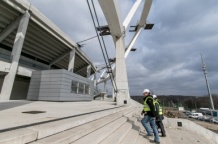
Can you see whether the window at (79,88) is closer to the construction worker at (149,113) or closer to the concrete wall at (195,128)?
the concrete wall at (195,128)

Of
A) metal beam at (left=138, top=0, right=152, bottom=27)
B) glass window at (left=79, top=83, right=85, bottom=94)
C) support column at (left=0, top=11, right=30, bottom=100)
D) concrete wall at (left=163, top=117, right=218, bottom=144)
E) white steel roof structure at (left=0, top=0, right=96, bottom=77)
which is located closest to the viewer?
concrete wall at (left=163, top=117, right=218, bottom=144)

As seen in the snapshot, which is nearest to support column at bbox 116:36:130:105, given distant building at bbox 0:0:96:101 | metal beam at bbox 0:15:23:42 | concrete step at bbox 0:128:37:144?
distant building at bbox 0:0:96:101

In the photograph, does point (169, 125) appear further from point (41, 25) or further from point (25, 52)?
point (25, 52)

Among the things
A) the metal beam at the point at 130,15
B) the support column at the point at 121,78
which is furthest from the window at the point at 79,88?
the metal beam at the point at 130,15

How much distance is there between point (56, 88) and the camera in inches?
566

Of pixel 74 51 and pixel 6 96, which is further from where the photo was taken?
pixel 74 51

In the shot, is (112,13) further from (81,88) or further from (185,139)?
(81,88)

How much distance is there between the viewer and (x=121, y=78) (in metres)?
14.6

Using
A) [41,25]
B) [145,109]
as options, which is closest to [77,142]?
[145,109]

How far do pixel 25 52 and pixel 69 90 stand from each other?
39.8ft

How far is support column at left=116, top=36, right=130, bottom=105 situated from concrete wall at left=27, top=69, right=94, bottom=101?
5849mm

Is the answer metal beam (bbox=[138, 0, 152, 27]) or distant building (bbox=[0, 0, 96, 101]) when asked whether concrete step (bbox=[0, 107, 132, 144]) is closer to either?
distant building (bbox=[0, 0, 96, 101])

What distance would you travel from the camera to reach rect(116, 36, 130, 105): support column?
1321 cm

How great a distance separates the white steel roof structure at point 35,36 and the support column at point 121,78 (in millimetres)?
9711
